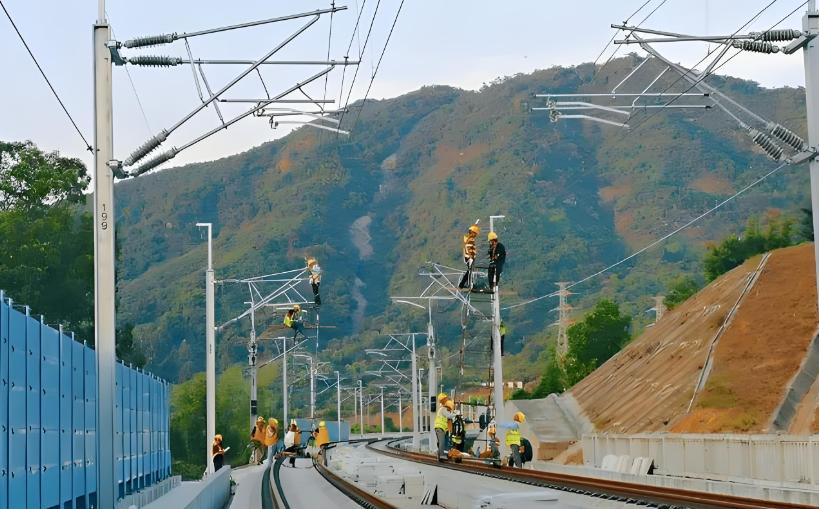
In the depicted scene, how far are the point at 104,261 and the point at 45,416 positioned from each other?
2.77 metres

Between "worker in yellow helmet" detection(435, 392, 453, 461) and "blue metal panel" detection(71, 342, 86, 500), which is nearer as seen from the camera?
"blue metal panel" detection(71, 342, 86, 500)

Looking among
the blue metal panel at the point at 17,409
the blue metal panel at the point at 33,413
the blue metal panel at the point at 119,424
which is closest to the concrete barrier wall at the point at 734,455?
the blue metal panel at the point at 119,424

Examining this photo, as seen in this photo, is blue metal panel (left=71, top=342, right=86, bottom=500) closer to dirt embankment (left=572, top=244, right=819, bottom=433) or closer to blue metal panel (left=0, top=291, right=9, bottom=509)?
blue metal panel (left=0, top=291, right=9, bottom=509)

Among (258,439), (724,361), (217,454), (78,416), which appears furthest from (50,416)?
(724,361)

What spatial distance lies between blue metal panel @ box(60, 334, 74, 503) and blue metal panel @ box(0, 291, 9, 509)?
179 inches

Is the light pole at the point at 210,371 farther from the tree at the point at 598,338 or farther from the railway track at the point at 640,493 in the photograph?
the tree at the point at 598,338

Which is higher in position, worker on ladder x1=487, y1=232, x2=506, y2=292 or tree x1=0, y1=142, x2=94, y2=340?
tree x1=0, y1=142, x2=94, y2=340

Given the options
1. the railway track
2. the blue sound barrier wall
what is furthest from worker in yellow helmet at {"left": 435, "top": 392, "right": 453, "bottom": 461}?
the blue sound barrier wall

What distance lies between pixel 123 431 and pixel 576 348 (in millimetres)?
106805

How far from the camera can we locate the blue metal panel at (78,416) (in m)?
24.4

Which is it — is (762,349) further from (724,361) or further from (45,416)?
(45,416)

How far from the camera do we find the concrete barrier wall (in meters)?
31.5

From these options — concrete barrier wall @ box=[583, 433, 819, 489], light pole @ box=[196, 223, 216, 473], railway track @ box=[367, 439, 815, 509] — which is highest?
light pole @ box=[196, 223, 216, 473]

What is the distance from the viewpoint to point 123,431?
3250 centimetres
